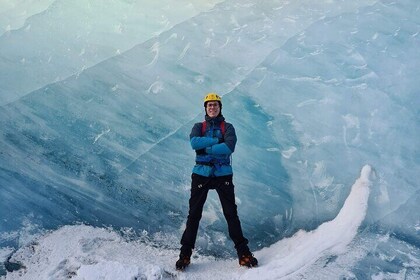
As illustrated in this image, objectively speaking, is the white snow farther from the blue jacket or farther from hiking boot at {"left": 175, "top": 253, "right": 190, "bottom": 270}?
the blue jacket

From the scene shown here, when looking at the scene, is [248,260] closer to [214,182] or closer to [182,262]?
[182,262]

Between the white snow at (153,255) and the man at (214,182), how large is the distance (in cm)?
16

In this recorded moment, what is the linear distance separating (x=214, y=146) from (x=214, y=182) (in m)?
0.33

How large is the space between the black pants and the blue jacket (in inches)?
2.7

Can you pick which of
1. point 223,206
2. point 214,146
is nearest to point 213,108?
point 214,146

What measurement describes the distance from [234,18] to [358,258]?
304 centimetres

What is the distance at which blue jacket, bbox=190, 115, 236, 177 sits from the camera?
10.4ft

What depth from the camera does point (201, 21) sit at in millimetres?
4809

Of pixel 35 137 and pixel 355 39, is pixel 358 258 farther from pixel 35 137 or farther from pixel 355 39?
pixel 35 137

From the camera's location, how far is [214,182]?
3283mm

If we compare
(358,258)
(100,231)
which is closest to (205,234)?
(100,231)

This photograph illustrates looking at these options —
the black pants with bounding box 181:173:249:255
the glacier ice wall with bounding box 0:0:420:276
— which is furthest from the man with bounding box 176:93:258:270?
the glacier ice wall with bounding box 0:0:420:276

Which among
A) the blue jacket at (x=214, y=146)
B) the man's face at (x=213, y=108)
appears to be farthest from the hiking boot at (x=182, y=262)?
the man's face at (x=213, y=108)

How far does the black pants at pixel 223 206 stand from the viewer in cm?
320
